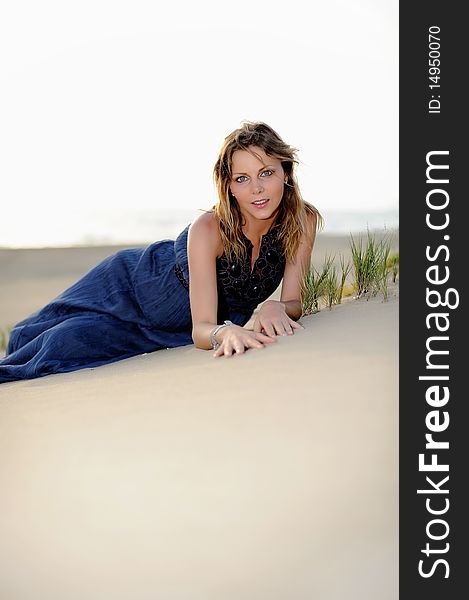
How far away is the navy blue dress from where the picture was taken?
384 cm

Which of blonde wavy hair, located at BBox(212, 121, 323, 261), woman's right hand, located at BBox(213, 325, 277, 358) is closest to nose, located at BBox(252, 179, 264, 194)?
blonde wavy hair, located at BBox(212, 121, 323, 261)

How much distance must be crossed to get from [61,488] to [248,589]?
2.06ft

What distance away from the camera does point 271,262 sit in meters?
3.80

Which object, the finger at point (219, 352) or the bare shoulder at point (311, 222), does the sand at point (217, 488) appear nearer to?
the finger at point (219, 352)

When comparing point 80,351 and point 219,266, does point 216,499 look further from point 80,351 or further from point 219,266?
point 80,351

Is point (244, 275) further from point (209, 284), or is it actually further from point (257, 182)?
point (257, 182)

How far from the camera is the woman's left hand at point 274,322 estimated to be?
321 centimetres

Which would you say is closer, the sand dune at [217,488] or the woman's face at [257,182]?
the sand dune at [217,488]

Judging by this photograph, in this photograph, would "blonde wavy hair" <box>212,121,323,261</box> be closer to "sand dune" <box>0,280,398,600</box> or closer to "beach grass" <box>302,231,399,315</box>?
"beach grass" <box>302,231,399,315</box>

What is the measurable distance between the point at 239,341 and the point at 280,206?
0.89 metres

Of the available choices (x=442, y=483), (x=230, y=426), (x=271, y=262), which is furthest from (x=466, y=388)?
(x=271, y=262)

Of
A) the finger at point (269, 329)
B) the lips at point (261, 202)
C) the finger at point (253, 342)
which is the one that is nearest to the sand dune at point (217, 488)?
the finger at point (253, 342)

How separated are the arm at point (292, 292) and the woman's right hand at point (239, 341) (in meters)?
0.18

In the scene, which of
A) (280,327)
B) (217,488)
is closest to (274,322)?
(280,327)
